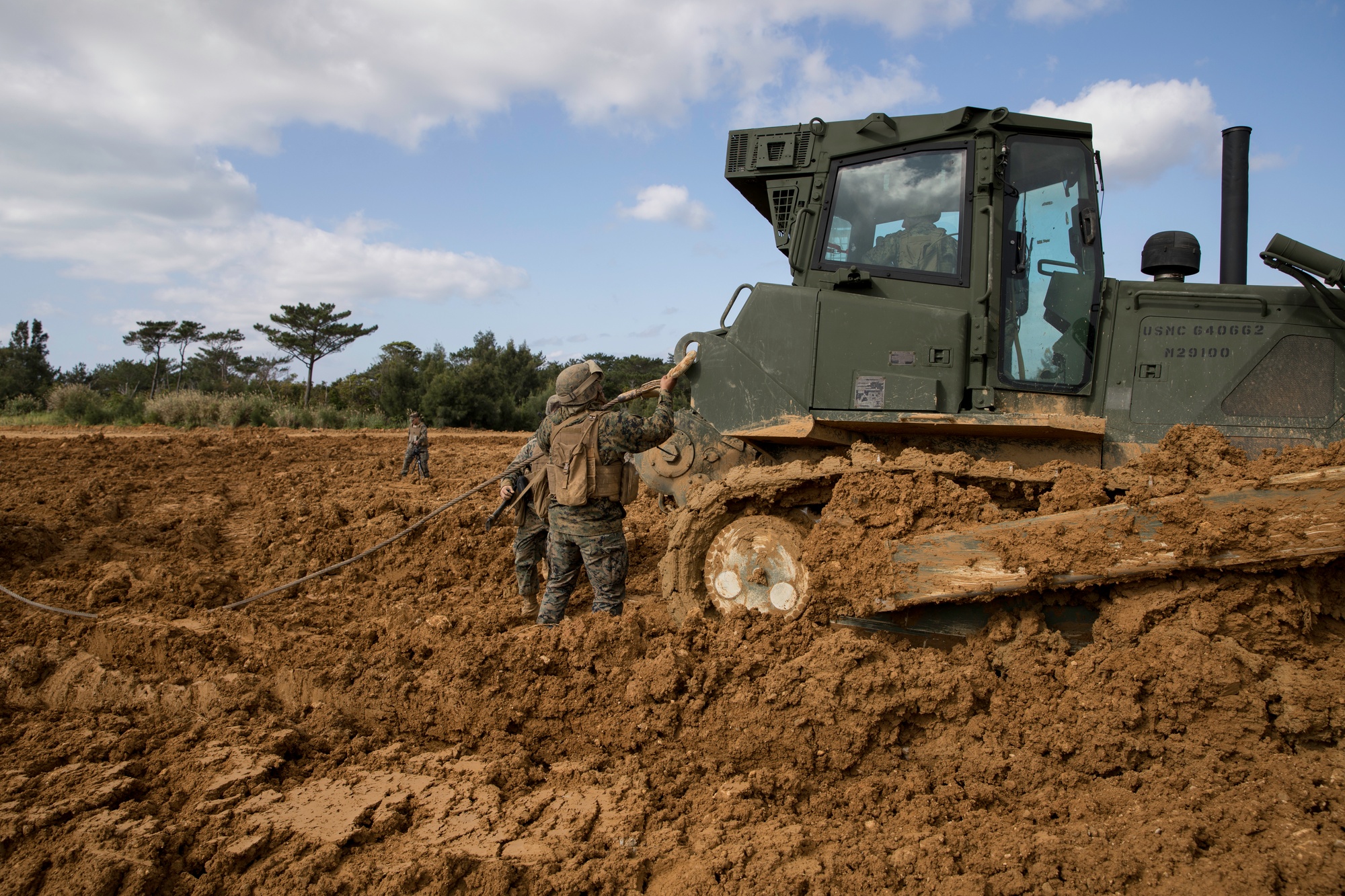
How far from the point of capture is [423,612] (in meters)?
5.95

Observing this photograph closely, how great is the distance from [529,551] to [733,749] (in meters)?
3.20

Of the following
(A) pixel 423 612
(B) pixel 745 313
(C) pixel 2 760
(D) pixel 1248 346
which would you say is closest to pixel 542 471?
(A) pixel 423 612

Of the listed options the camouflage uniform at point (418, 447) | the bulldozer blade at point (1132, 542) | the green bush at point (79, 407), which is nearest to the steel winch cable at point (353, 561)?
the bulldozer blade at point (1132, 542)

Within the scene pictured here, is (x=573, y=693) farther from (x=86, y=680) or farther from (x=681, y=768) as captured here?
(x=86, y=680)

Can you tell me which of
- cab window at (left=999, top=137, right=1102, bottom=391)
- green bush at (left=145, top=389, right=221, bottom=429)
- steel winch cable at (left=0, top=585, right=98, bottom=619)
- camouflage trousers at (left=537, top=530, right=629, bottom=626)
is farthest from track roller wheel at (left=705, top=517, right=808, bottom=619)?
green bush at (left=145, top=389, right=221, bottom=429)

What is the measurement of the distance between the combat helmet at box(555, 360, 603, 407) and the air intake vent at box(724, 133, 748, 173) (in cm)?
162

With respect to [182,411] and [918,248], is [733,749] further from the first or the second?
[182,411]

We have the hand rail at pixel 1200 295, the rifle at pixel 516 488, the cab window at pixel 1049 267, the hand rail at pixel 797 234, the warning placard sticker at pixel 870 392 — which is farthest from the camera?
the rifle at pixel 516 488

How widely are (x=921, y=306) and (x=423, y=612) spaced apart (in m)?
3.99

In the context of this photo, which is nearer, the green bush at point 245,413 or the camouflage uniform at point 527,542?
the camouflage uniform at point 527,542

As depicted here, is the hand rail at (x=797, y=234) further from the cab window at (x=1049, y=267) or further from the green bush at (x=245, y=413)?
the green bush at (x=245, y=413)

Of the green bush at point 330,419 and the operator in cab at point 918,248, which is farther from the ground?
the operator in cab at point 918,248

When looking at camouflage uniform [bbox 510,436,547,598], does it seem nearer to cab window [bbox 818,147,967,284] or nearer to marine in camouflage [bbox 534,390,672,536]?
marine in camouflage [bbox 534,390,672,536]

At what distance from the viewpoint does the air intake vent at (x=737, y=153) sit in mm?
5383
